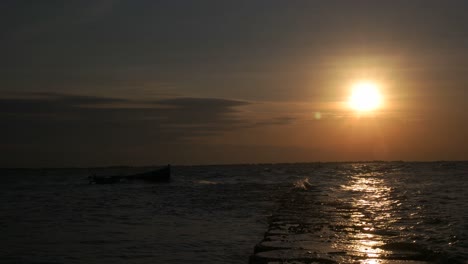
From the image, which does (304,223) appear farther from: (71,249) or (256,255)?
(71,249)

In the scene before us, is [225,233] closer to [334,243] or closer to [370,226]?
[334,243]

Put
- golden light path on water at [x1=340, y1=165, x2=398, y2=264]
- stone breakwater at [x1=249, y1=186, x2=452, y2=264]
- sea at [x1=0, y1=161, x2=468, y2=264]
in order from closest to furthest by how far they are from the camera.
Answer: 1. stone breakwater at [x1=249, y1=186, x2=452, y2=264]
2. golden light path on water at [x1=340, y1=165, x2=398, y2=264]
3. sea at [x1=0, y1=161, x2=468, y2=264]

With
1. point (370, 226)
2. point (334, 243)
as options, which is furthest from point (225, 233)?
point (370, 226)

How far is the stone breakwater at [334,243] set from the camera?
9.77 m

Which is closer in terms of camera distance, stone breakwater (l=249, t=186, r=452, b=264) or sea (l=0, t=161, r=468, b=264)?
stone breakwater (l=249, t=186, r=452, b=264)

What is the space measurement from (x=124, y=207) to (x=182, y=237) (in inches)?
423

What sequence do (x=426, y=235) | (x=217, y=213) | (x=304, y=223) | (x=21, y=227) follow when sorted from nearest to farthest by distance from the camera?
(x=426, y=235) < (x=304, y=223) < (x=21, y=227) < (x=217, y=213)

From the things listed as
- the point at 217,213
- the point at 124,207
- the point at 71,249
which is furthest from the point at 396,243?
the point at 124,207

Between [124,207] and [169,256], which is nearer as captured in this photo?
[169,256]

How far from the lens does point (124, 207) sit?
23.8 m

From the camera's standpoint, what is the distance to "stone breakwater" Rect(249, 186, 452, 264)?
32.1 ft

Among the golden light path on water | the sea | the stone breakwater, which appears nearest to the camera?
the stone breakwater

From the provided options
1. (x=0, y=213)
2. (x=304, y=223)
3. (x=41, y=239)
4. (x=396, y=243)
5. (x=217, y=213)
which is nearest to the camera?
(x=396, y=243)

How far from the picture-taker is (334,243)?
37.7 ft
